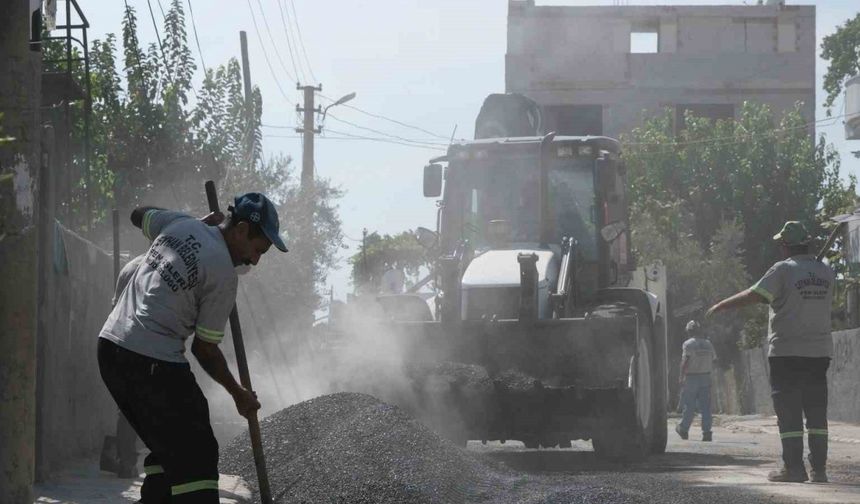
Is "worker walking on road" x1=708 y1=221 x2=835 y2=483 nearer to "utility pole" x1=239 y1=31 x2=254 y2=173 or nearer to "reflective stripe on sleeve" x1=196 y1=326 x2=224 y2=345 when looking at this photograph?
"reflective stripe on sleeve" x1=196 y1=326 x2=224 y2=345

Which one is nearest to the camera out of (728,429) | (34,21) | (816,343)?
(34,21)

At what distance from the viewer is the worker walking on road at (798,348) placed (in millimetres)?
10031

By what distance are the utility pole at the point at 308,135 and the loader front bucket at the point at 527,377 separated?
25.2 m

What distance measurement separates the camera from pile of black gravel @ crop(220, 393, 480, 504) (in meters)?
8.66

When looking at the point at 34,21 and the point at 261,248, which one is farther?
the point at 34,21

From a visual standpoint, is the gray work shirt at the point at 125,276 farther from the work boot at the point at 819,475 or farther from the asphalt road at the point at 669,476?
the work boot at the point at 819,475

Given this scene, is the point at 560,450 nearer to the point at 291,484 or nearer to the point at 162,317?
the point at 291,484

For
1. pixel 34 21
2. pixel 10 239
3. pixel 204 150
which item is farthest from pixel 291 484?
pixel 204 150

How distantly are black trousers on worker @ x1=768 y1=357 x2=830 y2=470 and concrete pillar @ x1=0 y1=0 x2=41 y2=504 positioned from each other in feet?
17.7

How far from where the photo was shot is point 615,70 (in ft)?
188

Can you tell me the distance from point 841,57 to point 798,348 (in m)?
45.4

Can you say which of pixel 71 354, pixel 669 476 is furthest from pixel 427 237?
pixel 669 476

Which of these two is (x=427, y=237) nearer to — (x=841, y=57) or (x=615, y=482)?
(x=615, y=482)

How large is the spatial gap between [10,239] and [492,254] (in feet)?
22.2
